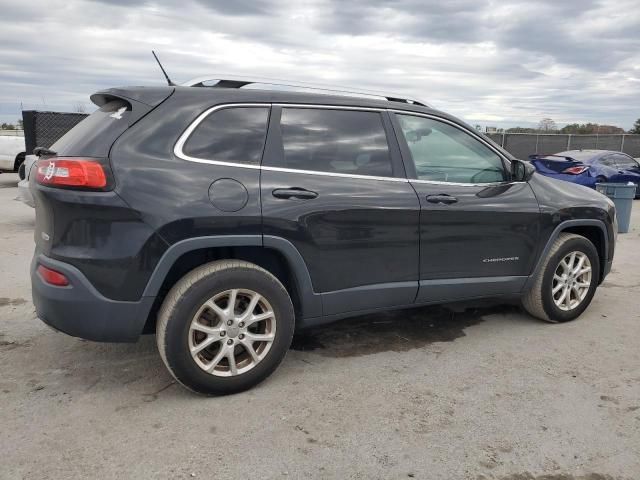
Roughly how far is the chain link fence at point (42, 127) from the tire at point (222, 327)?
12558 mm

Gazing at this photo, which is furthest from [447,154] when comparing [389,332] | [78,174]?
[78,174]

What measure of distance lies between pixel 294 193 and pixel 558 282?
262 cm

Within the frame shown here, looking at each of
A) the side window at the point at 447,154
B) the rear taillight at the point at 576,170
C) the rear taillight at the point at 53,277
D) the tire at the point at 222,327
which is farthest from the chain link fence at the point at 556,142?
the rear taillight at the point at 53,277

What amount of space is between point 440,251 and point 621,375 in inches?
57.1

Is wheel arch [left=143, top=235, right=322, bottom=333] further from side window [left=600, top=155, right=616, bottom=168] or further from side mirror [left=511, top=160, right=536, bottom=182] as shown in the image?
side window [left=600, top=155, right=616, bottom=168]

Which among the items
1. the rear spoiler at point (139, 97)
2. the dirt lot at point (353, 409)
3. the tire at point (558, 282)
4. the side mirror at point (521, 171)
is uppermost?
the rear spoiler at point (139, 97)

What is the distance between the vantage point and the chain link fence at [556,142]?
24.1m

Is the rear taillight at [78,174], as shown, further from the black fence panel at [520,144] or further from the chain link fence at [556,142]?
the black fence panel at [520,144]

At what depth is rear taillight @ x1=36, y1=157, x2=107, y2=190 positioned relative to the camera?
9.68 ft

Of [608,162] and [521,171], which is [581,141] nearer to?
[608,162]

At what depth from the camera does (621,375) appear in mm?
3688

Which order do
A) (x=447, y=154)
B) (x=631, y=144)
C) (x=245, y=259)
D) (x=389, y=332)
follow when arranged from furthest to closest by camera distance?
(x=631, y=144) → (x=389, y=332) → (x=447, y=154) → (x=245, y=259)

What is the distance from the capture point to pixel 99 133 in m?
3.13

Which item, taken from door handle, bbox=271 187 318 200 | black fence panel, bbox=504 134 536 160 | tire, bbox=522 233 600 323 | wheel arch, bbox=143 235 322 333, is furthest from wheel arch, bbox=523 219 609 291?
black fence panel, bbox=504 134 536 160
